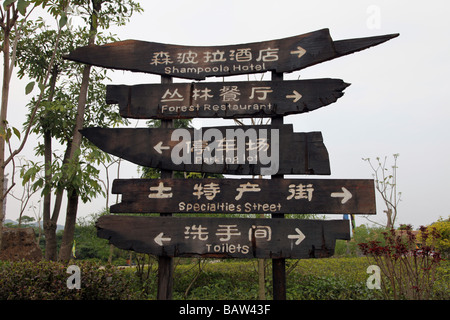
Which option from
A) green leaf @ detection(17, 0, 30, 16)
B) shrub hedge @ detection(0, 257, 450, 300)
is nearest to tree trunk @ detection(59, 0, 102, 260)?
shrub hedge @ detection(0, 257, 450, 300)

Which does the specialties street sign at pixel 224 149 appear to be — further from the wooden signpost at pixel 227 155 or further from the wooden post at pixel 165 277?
the wooden post at pixel 165 277

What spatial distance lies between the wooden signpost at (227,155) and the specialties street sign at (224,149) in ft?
0.05

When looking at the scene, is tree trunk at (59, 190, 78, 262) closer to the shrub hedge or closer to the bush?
the shrub hedge

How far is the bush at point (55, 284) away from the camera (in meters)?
4.37

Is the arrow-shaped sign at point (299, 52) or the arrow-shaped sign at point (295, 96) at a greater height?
the arrow-shaped sign at point (299, 52)

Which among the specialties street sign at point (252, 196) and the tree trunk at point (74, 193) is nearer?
the specialties street sign at point (252, 196)

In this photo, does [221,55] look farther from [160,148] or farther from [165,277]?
[165,277]

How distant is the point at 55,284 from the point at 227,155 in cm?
297

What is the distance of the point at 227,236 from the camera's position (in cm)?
413

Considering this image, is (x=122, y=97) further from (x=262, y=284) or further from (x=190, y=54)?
(x=262, y=284)

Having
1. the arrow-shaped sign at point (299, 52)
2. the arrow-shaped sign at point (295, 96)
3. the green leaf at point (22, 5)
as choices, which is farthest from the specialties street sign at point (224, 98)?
the green leaf at point (22, 5)

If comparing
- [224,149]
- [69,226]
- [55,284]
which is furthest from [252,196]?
[69,226]

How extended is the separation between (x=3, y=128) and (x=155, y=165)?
1810 mm
